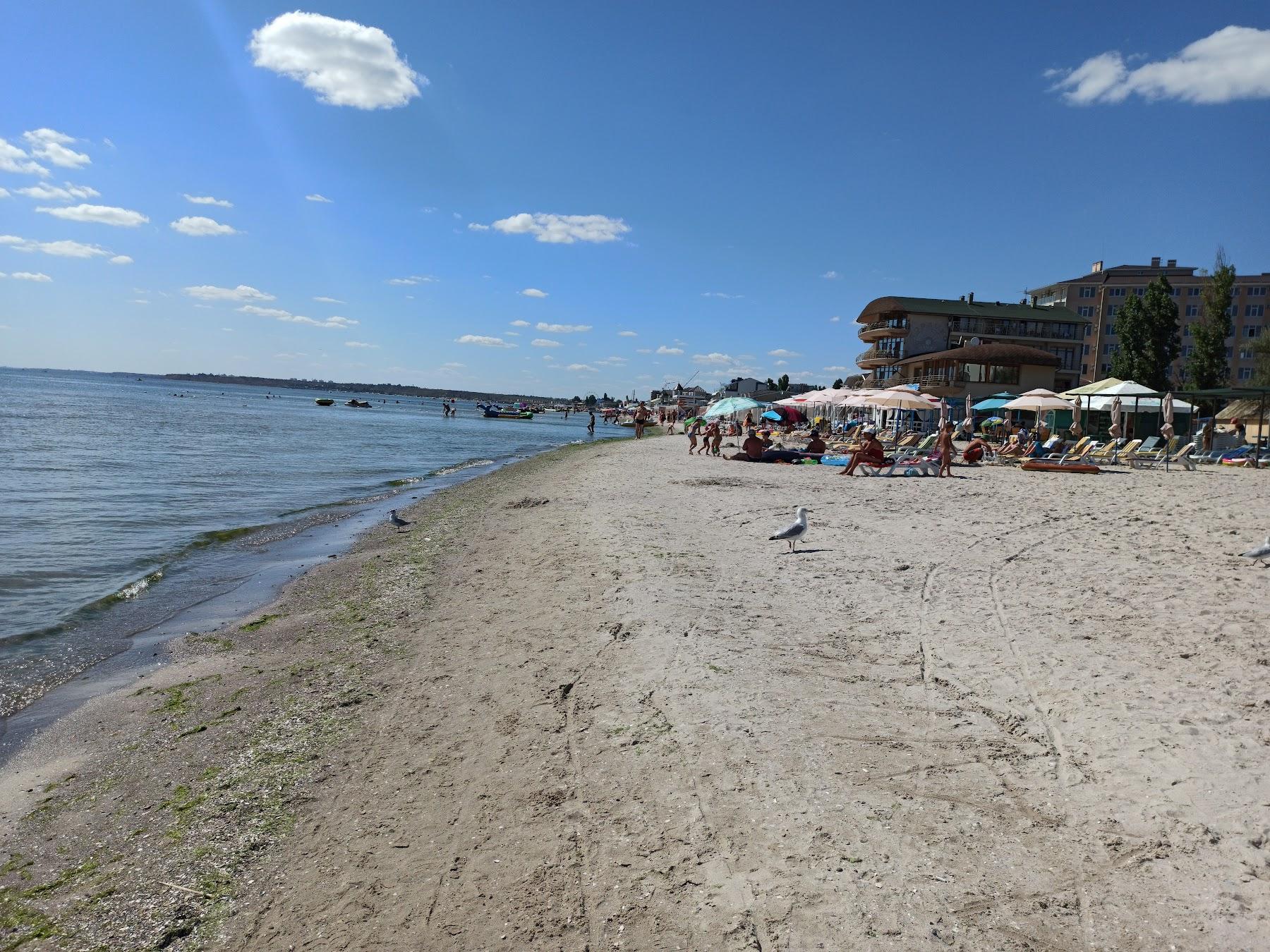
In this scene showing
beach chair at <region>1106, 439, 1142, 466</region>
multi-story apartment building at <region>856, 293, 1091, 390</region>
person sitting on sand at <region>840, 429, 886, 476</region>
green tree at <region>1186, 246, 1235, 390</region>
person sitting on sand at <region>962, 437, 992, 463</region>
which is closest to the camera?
person sitting on sand at <region>840, 429, 886, 476</region>

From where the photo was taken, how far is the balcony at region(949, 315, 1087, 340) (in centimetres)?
5556

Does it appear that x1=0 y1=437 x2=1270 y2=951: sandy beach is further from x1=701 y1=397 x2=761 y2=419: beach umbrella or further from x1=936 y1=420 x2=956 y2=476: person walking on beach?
x1=701 y1=397 x2=761 y2=419: beach umbrella

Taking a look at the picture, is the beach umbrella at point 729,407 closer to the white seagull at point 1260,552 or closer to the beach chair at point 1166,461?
the beach chair at point 1166,461

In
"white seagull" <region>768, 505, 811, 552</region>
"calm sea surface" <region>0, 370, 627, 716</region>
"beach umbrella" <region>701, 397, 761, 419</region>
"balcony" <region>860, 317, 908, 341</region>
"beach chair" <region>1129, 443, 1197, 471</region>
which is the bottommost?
"calm sea surface" <region>0, 370, 627, 716</region>

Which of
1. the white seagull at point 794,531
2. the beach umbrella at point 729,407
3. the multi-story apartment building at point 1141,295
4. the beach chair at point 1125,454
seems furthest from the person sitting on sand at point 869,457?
the multi-story apartment building at point 1141,295

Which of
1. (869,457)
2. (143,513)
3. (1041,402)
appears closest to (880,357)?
(1041,402)

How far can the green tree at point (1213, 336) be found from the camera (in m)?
43.4

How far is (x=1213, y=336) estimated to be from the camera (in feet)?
143

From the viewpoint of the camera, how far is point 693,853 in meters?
3.52

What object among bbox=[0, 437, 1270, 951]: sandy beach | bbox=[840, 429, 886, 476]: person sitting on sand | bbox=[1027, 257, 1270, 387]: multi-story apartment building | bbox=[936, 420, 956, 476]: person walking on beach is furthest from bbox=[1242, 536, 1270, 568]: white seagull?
bbox=[1027, 257, 1270, 387]: multi-story apartment building

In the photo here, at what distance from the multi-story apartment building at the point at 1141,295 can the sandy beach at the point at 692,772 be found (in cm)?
7798

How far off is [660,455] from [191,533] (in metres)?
18.9

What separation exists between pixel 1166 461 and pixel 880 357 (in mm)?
35697

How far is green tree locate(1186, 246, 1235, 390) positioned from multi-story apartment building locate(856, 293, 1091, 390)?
31.3 ft
